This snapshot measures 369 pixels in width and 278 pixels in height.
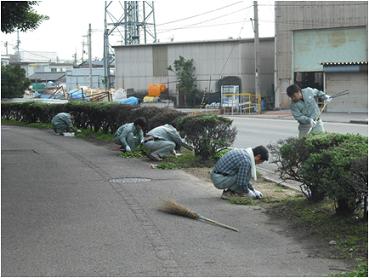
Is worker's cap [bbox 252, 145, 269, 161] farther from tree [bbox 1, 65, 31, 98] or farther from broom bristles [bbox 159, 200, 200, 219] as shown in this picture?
tree [bbox 1, 65, 31, 98]

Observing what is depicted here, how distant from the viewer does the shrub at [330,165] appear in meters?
5.94

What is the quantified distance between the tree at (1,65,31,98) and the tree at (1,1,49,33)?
31.5 meters

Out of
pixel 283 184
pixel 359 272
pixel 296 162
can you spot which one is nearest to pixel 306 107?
pixel 283 184

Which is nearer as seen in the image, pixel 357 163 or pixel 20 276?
pixel 20 276

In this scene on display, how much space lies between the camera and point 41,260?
545cm

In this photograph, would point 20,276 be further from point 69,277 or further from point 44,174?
point 44,174

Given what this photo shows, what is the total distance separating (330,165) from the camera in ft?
21.0

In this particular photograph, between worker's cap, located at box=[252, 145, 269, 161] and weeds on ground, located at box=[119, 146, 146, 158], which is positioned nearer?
worker's cap, located at box=[252, 145, 269, 161]

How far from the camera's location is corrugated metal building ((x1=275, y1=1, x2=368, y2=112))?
36219 millimetres

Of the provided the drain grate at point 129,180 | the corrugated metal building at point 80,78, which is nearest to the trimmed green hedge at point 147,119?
the drain grate at point 129,180

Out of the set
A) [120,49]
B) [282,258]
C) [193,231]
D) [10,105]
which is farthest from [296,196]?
[120,49]

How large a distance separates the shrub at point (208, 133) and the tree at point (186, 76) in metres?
36.0

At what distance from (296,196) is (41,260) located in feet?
14.1

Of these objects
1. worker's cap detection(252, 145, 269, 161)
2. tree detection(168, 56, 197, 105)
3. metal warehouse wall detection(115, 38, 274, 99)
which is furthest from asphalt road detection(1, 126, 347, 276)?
tree detection(168, 56, 197, 105)
